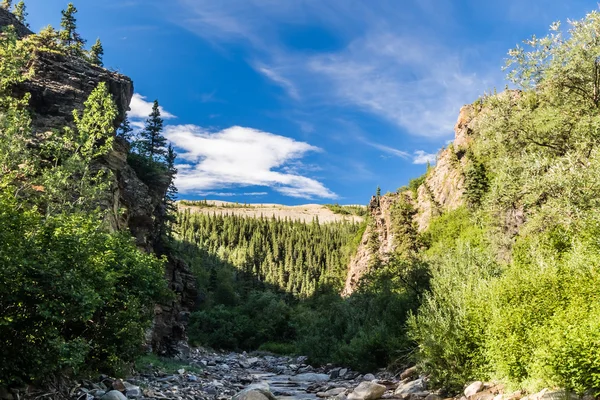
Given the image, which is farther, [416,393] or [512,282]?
[416,393]

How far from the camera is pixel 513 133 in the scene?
20.4 metres

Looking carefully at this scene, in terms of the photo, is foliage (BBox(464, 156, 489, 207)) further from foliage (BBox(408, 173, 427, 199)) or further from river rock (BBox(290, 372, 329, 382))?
river rock (BBox(290, 372, 329, 382))

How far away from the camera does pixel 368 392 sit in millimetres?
17938

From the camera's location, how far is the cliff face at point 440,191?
74875mm

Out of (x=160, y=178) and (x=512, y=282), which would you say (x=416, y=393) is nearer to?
(x=512, y=282)

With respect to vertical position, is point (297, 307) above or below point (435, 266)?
below

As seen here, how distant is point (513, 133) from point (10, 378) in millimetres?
22274

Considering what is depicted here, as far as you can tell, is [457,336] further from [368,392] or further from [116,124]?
A: [116,124]

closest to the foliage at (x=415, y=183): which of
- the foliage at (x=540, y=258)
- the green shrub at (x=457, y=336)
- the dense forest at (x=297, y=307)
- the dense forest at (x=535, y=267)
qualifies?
the dense forest at (x=297, y=307)

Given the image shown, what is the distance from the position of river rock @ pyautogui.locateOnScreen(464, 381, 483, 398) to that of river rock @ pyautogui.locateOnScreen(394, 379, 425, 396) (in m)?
3.28

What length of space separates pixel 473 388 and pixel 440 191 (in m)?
69.1

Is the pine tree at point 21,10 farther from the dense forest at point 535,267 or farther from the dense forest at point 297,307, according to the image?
the dense forest at point 535,267

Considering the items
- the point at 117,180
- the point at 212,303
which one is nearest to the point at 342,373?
the point at 117,180

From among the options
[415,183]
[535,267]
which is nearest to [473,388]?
[535,267]
